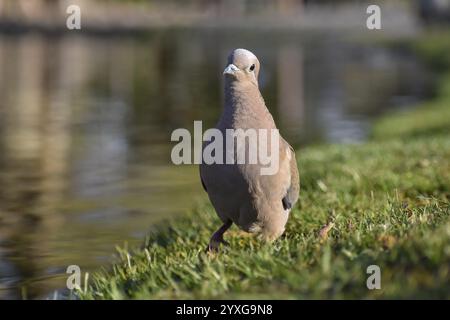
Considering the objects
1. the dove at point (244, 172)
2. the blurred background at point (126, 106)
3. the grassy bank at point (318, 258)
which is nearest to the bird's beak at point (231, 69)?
the dove at point (244, 172)

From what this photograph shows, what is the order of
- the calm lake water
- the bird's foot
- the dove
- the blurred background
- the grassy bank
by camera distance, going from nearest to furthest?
the grassy bank
the dove
the bird's foot
the calm lake water
the blurred background

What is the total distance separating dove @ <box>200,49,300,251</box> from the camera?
5742 mm

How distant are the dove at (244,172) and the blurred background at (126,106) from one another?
2042 mm

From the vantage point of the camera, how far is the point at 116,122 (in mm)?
19641

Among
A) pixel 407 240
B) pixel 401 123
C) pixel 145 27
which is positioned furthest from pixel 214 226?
pixel 145 27

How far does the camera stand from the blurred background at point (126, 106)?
9.64 m

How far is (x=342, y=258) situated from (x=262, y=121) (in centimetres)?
114

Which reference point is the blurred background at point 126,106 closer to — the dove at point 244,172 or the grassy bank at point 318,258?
the grassy bank at point 318,258

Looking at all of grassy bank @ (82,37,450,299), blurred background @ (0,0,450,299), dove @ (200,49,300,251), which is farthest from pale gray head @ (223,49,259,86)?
blurred background @ (0,0,450,299)

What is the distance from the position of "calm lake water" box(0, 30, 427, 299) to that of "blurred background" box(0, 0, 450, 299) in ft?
0.11

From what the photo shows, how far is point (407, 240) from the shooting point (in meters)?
4.87

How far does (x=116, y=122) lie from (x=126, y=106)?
357 cm

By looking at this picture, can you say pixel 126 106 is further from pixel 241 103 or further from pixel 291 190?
pixel 241 103

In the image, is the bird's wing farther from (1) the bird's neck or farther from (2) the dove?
(1) the bird's neck
